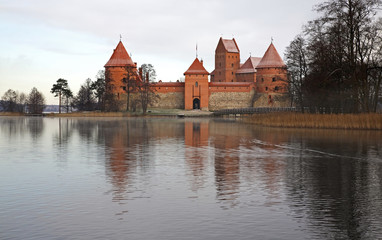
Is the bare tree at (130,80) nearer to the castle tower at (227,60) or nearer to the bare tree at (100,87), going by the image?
the bare tree at (100,87)

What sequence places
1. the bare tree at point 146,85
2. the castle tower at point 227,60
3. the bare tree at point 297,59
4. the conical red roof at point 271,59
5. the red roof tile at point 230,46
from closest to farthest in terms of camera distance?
the bare tree at point 297,59 < the bare tree at point 146,85 < the conical red roof at point 271,59 < the castle tower at point 227,60 < the red roof tile at point 230,46

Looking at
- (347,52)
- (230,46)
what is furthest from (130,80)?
(347,52)

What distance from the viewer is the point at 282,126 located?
33.3 metres

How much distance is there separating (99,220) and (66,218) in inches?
19.7

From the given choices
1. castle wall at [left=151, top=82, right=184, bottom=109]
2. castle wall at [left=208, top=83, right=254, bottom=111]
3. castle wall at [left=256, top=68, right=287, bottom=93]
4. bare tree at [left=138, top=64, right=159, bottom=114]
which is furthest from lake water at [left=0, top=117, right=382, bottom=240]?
castle wall at [left=256, top=68, right=287, bottom=93]

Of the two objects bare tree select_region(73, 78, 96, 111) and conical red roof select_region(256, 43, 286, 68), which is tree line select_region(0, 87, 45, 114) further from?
conical red roof select_region(256, 43, 286, 68)

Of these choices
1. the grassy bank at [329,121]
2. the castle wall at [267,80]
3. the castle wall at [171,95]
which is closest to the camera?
the grassy bank at [329,121]

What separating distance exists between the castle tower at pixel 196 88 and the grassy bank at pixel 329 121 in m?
47.1

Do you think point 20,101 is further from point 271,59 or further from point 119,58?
point 271,59

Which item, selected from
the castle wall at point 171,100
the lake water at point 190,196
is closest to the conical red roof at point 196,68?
the castle wall at point 171,100

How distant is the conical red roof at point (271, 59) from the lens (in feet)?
278

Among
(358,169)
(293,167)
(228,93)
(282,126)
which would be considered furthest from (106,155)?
(228,93)

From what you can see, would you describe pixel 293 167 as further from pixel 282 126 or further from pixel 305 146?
pixel 282 126

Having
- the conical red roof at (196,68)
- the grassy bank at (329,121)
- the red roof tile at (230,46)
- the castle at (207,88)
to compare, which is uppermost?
the red roof tile at (230,46)
